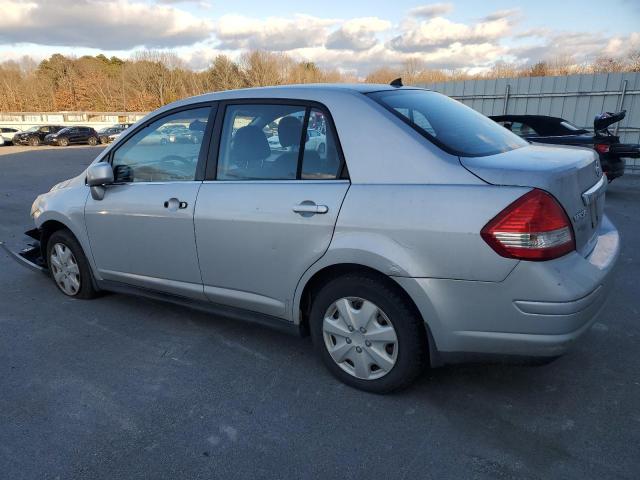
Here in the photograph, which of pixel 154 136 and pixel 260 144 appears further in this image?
pixel 154 136

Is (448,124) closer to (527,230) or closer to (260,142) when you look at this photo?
(527,230)

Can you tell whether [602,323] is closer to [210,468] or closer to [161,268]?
[210,468]

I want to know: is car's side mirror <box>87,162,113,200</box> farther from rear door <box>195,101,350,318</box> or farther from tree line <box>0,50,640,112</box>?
tree line <box>0,50,640,112</box>

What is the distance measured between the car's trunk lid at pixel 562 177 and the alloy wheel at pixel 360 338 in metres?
0.92

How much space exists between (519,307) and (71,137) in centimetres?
3359

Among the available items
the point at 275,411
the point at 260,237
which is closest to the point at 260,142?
the point at 260,237

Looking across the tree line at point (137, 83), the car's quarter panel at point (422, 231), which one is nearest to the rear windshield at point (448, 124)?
the car's quarter panel at point (422, 231)

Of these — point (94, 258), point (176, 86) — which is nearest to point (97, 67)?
point (176, 86)

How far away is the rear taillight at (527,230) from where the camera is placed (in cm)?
212

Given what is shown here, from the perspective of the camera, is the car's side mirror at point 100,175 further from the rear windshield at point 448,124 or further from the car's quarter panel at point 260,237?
the rear windshield at point 448,124

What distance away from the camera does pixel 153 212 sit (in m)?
3.34

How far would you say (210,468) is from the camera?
7.16 feet

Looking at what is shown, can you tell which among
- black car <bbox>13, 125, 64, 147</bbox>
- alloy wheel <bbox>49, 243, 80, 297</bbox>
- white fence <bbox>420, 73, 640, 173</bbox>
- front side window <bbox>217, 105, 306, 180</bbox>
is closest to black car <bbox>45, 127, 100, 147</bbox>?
black car <bbox>13, 125, 64, 147</bbox>

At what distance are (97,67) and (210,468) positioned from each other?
7312 cm
